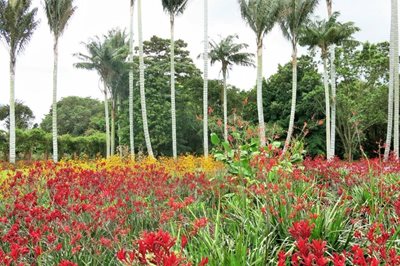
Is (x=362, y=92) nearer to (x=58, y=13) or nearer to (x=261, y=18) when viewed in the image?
(x=261, y=18)

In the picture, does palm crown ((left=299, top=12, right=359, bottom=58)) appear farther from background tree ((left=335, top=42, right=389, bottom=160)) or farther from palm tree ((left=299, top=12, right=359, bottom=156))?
background tree ((left=335, top=42, right=389, bottom=160))

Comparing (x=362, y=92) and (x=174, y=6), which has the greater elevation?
(x=174, y=6)

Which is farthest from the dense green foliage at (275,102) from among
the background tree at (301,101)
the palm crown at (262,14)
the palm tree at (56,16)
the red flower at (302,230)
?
the red flower at (302,230)

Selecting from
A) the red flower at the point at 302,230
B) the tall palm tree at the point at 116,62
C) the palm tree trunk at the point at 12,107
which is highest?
the tall palm tree at the point at 116,62

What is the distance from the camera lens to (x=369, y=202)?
5371 millimetres

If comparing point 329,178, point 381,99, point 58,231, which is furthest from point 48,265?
point 381,99

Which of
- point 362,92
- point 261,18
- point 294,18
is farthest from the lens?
point 362,92

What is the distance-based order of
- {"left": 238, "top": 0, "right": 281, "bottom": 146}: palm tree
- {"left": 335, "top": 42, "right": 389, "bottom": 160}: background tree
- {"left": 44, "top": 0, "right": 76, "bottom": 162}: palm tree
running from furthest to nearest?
A: {"left": 335, "top": 42, "right": 389, "bottom": 160}: background tree → {"left": 238, "top": 0, "right": 281, "bottom": 146}: palm tree → {"left": 44, "top": 0, "right": 76, "bottom": 162}: palm tree

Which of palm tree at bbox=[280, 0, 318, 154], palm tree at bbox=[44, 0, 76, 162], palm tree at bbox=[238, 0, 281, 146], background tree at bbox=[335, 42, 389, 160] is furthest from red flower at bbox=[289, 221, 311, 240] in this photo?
background tree at bbox=[335, 42, 389, 160]

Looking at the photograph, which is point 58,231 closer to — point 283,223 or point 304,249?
point 283,223

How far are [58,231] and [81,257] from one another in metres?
0.51

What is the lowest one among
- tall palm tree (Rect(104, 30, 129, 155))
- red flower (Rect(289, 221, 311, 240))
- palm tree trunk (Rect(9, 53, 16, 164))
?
red flower (Rect(289, 221, 311, 240))

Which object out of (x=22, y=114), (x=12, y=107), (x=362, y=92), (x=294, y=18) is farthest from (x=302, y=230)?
(x=22, y=114)

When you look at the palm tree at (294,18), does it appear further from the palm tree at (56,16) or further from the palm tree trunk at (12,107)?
the palm tree trunk at (12,107)
